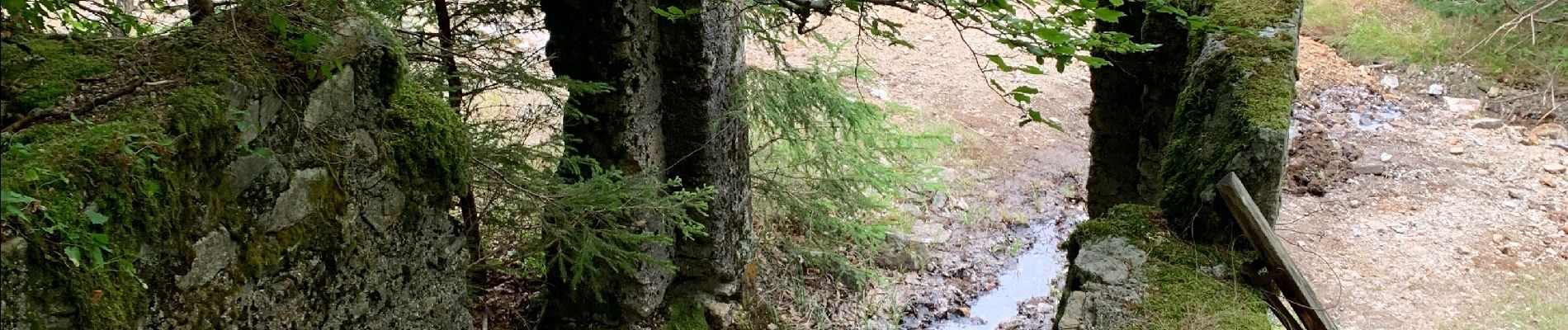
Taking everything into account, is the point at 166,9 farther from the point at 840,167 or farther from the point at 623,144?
the point at 840,167

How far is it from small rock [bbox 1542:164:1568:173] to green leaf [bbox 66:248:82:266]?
13.2 metres

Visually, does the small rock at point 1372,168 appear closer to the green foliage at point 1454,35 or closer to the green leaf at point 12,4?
the green foliage at point 1454,35

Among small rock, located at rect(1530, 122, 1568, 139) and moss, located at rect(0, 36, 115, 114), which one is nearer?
moss, located at rect(0, 36, 115, 114)

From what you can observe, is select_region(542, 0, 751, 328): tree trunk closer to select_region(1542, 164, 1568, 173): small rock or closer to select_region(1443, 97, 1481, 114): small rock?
select_region(1542, 164, 1568, 173): small rock

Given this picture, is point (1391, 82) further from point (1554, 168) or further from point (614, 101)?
point (614, 101)

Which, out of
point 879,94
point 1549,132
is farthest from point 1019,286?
point 1549,132

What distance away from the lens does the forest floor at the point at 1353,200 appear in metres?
8.05

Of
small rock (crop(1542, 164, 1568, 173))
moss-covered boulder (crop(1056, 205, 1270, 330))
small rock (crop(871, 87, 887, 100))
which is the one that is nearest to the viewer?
moss-covered boulder (crop(1056, 205, 1270, 330))

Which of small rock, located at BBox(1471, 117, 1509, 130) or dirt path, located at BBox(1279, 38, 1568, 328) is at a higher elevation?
small rock, located at BBox(1471, 117, 1509, 130)

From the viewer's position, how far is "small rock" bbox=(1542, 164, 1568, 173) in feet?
34.0

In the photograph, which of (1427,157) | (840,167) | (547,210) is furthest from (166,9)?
(1427,157)

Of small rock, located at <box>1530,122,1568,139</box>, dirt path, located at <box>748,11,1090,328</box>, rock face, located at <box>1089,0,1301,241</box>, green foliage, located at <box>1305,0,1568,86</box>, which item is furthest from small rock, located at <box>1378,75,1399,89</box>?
rock face, located at <box>1089,0,1301,241</box>

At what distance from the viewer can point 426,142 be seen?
323 cm

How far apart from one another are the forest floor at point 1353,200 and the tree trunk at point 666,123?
1.21 m
